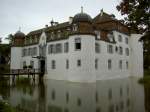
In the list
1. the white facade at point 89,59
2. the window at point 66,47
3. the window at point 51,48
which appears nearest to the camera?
the white facade at point 89,59

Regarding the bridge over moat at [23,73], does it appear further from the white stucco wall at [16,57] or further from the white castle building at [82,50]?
the white stucco wall at [16,57]

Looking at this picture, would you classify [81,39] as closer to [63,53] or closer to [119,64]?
[63,53]

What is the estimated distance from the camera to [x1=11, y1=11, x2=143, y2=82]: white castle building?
104 ft

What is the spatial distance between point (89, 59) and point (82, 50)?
60.5 inches

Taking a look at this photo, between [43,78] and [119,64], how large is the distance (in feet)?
43.9

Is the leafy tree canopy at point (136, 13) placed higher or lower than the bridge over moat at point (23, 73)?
higher

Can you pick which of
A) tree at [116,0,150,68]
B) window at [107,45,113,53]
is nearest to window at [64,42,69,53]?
window at [107,45,113,53]

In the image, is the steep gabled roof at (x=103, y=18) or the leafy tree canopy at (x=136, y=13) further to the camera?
the steep gabled roof at (x=103, y=18)

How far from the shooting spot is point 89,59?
3153 cm

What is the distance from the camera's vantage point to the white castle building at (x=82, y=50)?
104 feet

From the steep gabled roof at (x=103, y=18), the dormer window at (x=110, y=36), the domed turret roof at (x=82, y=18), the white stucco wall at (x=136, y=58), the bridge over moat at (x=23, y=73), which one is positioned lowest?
the bridge over moat at (x=23, y=73)

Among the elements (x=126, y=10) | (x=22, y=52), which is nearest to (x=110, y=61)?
(x=22, y=52)

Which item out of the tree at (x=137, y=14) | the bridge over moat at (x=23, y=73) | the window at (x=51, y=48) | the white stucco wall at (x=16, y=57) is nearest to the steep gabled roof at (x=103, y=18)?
the window at (x=51, y=48)

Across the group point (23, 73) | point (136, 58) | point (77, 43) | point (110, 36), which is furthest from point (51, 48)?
point (136, 58)
